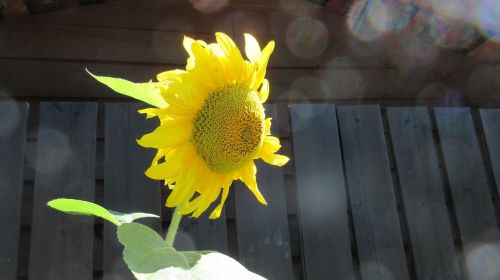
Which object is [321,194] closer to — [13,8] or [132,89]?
[132,89]

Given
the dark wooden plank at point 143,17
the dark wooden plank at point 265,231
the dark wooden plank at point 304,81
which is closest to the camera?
the dark wooden plank at point 265,231

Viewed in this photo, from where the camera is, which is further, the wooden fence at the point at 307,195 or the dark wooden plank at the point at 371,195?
the dark wooden plank at the point at 371,195

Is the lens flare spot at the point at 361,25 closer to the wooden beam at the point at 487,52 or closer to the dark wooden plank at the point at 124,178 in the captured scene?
the wooden beam at the point at 487,52

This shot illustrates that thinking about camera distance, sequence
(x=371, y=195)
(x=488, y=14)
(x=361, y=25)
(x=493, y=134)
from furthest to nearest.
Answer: (x=361, y=25)
(x=488, y=14)
(x=493, y=134)
(x=371, y=195)

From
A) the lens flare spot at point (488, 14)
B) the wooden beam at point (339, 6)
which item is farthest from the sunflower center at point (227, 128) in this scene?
the lens flare spot at point (488, 14)

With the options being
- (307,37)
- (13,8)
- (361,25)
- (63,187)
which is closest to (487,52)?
(361,25)

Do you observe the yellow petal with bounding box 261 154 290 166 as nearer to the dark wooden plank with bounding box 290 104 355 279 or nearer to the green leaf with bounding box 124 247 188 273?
the green leaf with bounding box 124 247 188 273
